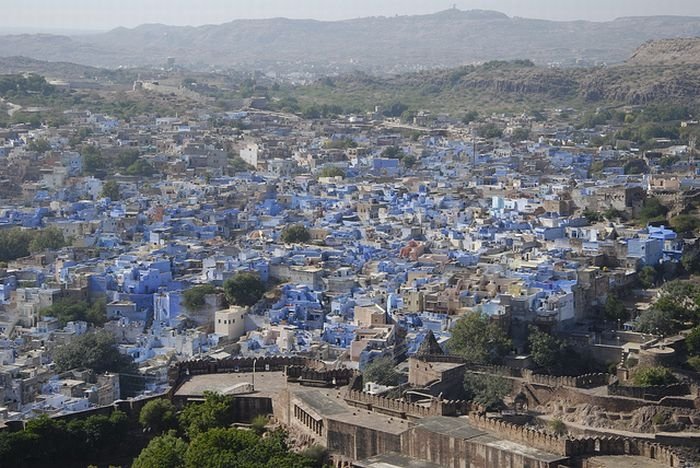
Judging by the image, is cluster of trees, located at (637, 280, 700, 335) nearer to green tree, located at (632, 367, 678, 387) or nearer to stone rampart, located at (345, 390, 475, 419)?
green tree, located at (632, 367, 678, 387)

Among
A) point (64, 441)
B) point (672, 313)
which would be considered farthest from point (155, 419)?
point (672, 313)

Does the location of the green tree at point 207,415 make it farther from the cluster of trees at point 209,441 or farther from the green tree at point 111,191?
the green tree at point 111,191

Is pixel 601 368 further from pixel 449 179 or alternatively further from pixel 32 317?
pixel 449 179

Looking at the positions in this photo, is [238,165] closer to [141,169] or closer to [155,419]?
[141,169]

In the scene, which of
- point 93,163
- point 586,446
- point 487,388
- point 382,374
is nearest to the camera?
point 586,446

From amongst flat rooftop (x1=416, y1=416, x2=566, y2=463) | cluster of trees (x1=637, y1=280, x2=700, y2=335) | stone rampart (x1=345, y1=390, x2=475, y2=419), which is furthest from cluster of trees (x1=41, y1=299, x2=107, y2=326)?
flat rooftop (x1=416, y1=416, x2=566, y2=463)

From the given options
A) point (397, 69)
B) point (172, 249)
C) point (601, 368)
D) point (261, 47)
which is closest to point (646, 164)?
point (172, 249)

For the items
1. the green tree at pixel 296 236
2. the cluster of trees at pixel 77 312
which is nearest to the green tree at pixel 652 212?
the green tree at pixel 296 236
